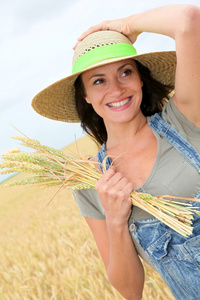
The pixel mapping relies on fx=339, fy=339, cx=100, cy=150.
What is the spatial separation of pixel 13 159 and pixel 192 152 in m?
0.86

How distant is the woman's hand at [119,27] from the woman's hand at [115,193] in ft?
2.68

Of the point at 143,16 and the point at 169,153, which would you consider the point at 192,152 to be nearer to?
the point at 169,153

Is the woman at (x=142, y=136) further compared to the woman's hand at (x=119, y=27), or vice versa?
the woman's hand at (x=119, y=27)

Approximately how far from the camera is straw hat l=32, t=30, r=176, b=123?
6.09 feet

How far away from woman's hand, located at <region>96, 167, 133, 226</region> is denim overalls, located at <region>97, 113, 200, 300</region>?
193 millimetres

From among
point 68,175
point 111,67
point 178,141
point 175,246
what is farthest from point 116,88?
point 175,246

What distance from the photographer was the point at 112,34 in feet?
6.23

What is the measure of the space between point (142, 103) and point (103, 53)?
19.9 inches

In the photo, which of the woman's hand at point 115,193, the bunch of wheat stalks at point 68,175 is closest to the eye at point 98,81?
the bunch of wheat stalks at point 68,175

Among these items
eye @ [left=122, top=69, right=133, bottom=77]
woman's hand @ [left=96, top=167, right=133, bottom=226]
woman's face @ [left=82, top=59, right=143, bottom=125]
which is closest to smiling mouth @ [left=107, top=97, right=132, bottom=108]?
woman's face @ [left=82, top=59, right=143, bottom=125]

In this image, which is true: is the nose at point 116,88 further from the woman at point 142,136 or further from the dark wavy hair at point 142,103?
the dark wavy hair at point 142,103

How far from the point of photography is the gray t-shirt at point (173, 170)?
1661 mm

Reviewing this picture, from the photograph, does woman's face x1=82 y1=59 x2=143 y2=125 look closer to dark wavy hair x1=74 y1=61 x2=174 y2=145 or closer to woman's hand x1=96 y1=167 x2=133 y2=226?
dark wavy hair x1=74 y1=61 x2=174 y2=145

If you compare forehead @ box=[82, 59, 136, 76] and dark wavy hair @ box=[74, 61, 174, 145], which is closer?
forehead @ box=[82, 59, 136, 76]
